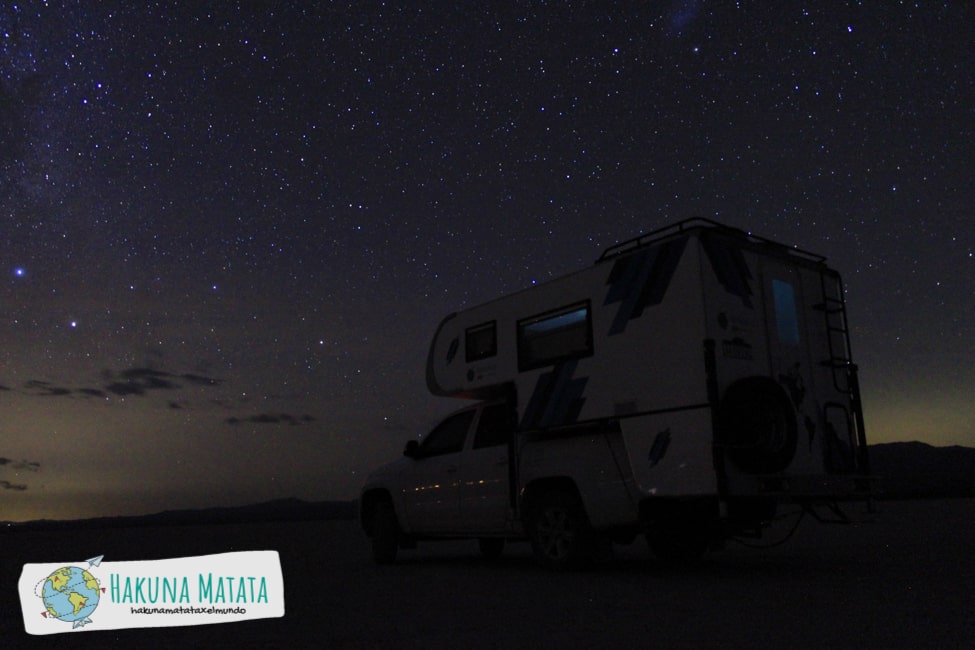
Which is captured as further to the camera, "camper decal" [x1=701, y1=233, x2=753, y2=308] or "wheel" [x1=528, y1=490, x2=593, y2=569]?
"wheel" [x1=528, y1=490, x2=593, y2=569]

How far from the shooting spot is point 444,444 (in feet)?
37.1

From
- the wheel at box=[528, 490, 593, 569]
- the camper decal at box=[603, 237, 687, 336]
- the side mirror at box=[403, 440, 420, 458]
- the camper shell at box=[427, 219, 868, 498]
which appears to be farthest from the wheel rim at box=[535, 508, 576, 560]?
the side mirror at box=[403, 440, 420, 458]

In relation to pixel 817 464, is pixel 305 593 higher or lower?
lower

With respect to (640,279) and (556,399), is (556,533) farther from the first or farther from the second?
(640,279)

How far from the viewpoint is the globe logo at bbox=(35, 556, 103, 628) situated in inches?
196

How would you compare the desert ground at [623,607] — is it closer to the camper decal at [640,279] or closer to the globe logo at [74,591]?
the globe logo at [74,591]

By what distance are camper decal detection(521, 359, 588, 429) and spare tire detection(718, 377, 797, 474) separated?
1.74 metres

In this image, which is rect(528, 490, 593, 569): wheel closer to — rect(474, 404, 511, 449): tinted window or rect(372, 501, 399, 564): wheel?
rect(474, 404, 511, 449): tinted window

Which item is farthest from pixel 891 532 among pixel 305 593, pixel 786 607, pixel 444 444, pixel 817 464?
pixel 305 593

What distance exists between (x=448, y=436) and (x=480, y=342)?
1.42 m

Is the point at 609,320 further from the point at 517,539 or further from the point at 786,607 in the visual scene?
the point at 786,607

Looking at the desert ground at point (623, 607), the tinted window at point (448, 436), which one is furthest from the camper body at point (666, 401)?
the desert ground at point (623, 607)

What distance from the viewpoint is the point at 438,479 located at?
1111 cm

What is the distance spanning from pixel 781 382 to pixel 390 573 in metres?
5.33
